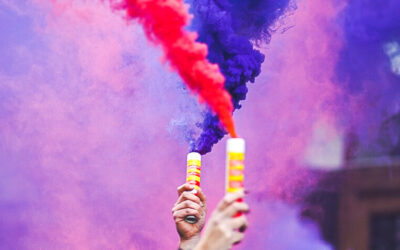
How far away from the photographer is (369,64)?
505 cm

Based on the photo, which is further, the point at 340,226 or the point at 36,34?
the point at 340,226

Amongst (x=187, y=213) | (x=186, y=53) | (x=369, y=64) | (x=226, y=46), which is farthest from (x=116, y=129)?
(x=186, y=53)

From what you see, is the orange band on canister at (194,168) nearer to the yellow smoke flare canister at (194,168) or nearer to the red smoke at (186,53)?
the yellow smoke flare canister at (194,168)

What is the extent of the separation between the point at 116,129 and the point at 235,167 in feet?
11.0

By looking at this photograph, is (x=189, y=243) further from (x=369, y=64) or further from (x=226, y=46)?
(x=369, y=64)

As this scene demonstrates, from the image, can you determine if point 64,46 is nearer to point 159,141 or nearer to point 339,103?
point 159,141

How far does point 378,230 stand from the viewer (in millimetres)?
6941

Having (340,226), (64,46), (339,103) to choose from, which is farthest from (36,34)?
(340,226)

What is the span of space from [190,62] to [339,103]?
9.77 feet

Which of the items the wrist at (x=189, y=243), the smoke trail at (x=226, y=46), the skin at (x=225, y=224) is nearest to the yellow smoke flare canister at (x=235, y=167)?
the skin at (x=225, y=224)

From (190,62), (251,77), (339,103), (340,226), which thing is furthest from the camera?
(340,226)

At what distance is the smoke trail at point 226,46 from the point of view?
3549 millimetres

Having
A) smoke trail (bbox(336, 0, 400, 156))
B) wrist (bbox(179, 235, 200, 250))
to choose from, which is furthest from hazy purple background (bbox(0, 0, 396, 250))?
wrist (bbox(179, 235, 200, 250))

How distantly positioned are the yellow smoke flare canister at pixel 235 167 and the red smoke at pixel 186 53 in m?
0.33
